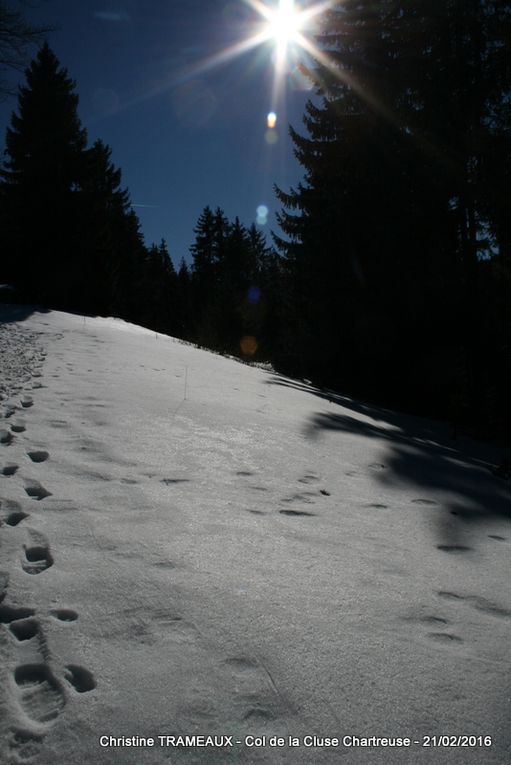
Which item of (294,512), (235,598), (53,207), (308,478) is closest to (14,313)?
(53,207)

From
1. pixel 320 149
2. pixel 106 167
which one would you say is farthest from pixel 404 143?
pixel 106 167

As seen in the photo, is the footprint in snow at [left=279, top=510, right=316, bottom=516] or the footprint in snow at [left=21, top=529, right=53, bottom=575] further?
the footprint in snow at [left=279, top=510, right=316, bottom=516]

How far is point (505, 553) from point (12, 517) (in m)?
2.75

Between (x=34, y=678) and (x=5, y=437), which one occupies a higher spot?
(x=5, y=437)

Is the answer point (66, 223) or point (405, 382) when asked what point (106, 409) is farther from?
point (66, 223)

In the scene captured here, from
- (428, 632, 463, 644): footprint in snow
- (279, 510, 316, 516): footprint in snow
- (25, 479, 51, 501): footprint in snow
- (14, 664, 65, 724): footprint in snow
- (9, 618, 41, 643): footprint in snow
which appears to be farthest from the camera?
(279, 510, 316, 516): footprint in snow

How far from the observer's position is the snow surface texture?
48.9 inches

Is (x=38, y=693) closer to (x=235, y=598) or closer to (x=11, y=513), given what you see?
(x=235, y=598)

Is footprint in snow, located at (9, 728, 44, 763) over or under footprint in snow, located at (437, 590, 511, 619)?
under

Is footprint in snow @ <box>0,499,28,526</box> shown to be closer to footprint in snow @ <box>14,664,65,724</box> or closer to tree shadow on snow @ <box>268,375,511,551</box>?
footprint in snow @ <box>14,664,65,724</box>

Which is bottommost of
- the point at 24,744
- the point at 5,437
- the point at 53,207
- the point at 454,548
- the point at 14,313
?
the point at 24,744

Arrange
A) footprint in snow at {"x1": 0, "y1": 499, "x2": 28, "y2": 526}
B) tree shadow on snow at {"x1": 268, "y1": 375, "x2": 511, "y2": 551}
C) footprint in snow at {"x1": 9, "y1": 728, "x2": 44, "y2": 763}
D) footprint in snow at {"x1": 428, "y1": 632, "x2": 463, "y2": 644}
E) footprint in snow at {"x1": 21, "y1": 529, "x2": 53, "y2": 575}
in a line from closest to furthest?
1. footprint in snow at {"x1": 9, "y1": 728, "x2": 44, "y2": 763}
2. footprint in snow at {"x1": 428, "y1": 632, "x2": 463, "y2": 644}
3. footprint in snow at {"x1": 21, "y1": 529, "x2": 53, "y2": 575}
4. footprint in snow at {"x1": 0, "y1": 499, "x2": 28, "y2": 526}
5. tree shadow on snow at {"x1": 268, "y1": 375, "x2": 511, "y2": 551}

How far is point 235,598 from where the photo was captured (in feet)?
5.78

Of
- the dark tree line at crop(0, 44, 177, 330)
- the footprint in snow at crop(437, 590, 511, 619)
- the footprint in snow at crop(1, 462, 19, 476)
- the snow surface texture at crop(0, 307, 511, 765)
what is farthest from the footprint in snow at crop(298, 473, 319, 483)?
the dark tree line at crop(0, 44, 177, 330)
